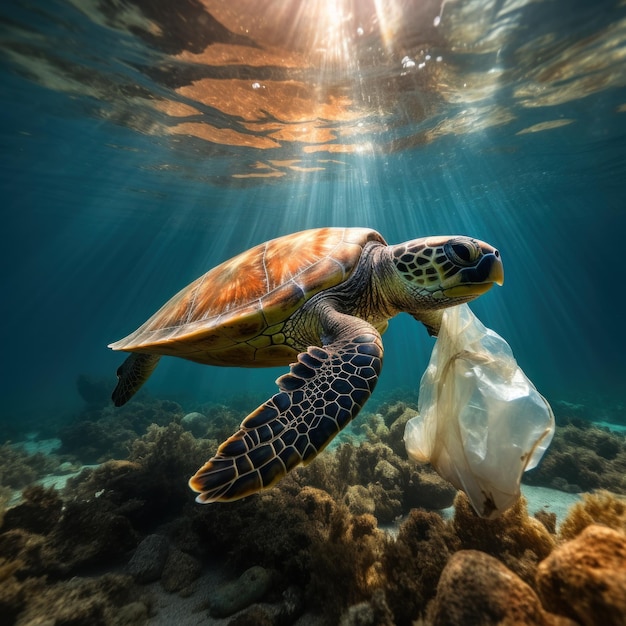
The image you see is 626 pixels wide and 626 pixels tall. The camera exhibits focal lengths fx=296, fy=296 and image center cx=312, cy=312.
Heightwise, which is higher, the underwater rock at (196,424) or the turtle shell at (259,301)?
the turtle shell at (259,301)

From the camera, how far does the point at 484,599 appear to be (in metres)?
1.11

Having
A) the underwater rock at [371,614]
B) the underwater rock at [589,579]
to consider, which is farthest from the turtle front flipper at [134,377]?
the underwater rock at [589,579]

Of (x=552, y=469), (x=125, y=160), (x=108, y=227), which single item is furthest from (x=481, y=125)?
(x=108, y=227)

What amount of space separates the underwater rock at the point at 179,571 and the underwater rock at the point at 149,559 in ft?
0.23

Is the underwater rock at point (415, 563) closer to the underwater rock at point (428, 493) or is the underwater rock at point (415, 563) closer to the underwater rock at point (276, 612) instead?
the underwater rock at point (276, 612)

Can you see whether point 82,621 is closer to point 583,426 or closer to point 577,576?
point 577,576

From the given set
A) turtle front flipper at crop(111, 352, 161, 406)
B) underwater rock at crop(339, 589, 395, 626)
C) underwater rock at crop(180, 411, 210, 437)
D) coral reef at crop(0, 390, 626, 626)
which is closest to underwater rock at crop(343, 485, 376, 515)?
coral reef at crop(0, 390, 626, 626)

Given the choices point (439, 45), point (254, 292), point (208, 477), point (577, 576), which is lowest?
point (577, 576)

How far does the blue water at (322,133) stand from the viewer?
24.6ft

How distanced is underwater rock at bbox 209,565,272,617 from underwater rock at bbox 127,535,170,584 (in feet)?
2.40

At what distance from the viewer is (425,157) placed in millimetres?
14633

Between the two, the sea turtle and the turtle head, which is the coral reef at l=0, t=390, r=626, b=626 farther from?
the turtle head

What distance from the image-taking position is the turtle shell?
253cm

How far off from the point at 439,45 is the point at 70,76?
1075 cm
